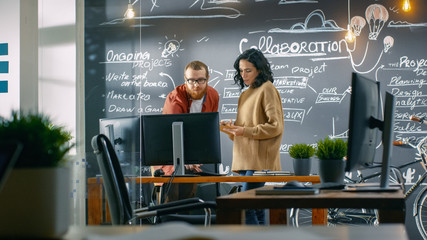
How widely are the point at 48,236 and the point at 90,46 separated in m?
2.38

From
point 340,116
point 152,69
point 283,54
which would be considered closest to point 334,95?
point 340,116

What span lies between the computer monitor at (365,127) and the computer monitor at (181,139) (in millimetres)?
1425

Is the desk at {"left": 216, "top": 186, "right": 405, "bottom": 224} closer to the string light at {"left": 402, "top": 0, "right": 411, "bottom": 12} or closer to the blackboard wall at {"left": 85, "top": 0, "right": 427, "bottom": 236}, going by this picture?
Answer: the blackboard wall at {"left": 85, "top": 0, "right": 427, "bottom": 236}

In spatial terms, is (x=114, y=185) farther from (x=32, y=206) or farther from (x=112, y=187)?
(x=32, y=206)

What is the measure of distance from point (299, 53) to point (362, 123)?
365 cm

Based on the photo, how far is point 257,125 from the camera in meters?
4.07

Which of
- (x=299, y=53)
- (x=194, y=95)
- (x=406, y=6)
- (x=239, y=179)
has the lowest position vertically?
(x=239, y=179)

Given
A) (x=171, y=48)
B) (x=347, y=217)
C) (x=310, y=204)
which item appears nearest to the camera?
(x=310, y=204)

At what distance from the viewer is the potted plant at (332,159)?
8.29 ft

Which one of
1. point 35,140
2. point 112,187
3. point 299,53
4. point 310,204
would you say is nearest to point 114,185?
point 112,187

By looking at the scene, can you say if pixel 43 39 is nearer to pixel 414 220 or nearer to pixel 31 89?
pixel 31 89

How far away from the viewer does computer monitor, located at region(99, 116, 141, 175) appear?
3.45 m

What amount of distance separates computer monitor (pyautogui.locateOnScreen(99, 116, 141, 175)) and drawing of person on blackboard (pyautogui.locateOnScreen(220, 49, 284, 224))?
64cm

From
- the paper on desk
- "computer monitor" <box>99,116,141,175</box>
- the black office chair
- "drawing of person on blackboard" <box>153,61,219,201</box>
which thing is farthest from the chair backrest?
"drawing of person on blackboard" <box>153,61,219,201</box>
